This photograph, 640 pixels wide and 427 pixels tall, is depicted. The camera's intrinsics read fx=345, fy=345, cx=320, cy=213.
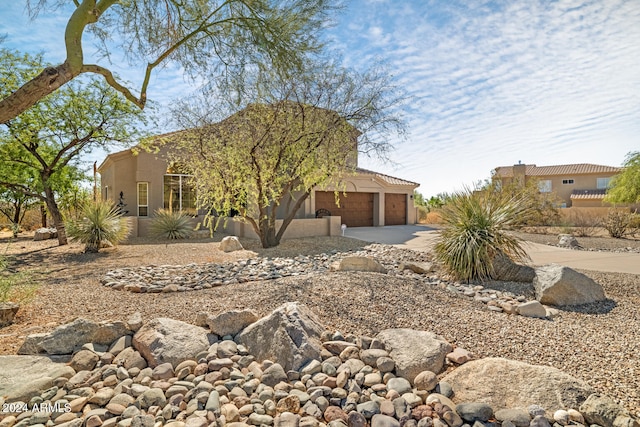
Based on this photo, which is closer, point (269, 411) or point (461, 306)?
point (269, 411)

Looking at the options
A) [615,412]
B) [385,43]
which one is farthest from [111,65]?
[615,412]

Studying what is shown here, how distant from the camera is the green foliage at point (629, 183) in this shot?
2233 centimetres

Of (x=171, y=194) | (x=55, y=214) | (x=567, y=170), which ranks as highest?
(x=567, y=170)

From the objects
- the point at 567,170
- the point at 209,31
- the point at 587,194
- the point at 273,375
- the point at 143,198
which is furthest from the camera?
the point at 567,170

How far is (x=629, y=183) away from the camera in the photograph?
22.7 metres

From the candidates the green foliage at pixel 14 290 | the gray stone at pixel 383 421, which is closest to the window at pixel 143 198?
the green foliage at pixel 14 290

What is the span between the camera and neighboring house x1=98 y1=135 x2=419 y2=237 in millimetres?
16547

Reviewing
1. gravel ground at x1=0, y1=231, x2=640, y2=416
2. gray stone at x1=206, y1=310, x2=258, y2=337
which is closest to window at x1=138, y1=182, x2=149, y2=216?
gravel ground at x1=0, y1=231, x2=640, y2=416

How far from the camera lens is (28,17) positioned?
599 centimetres

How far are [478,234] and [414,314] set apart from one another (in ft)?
11.6

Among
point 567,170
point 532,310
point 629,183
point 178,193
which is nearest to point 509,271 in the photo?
point 532,310

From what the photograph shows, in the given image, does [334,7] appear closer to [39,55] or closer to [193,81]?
[193,81]

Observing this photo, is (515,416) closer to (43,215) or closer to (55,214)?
(55,214)

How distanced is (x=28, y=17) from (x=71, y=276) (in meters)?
4.96
